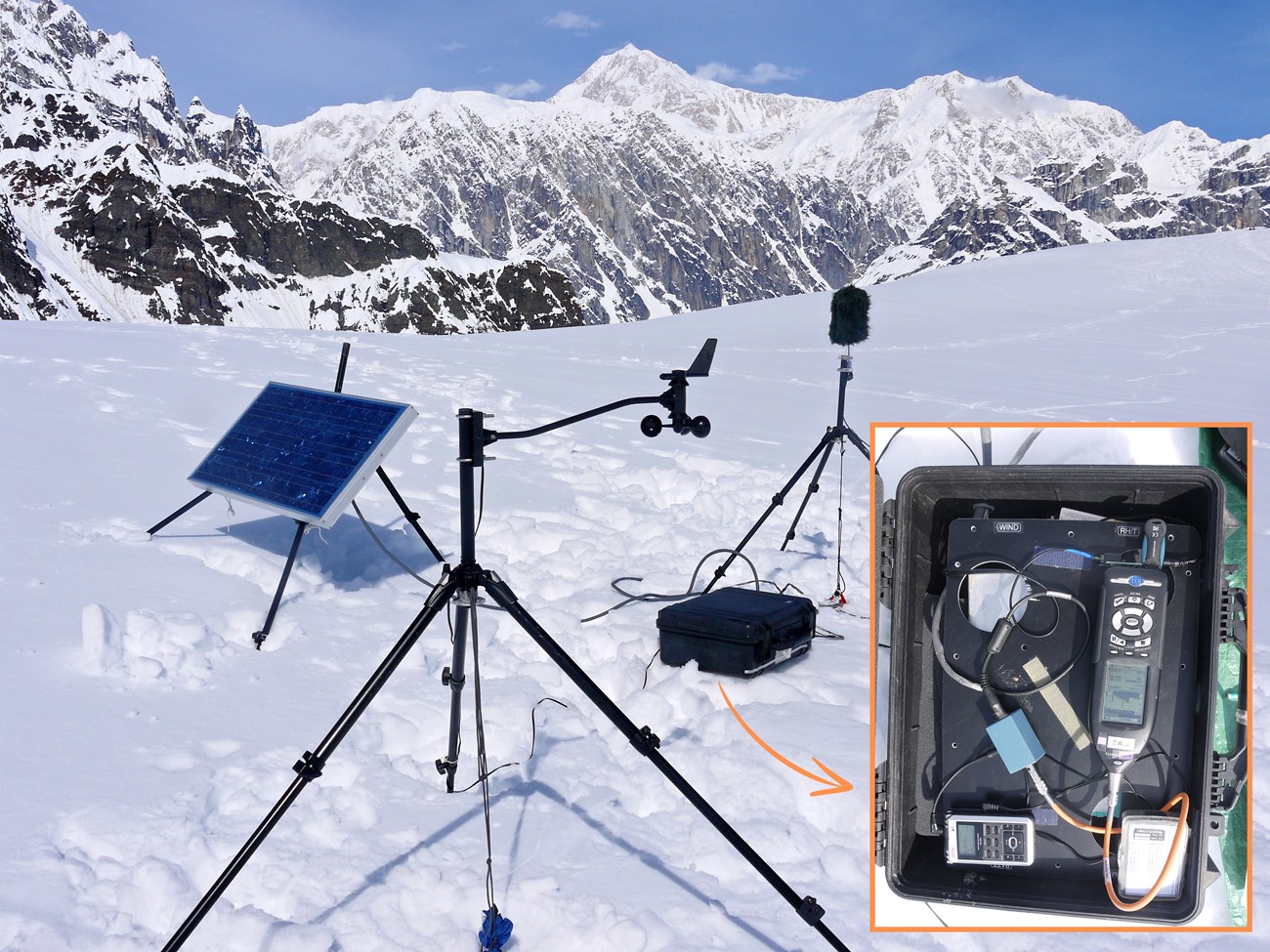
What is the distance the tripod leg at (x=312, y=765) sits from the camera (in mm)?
2357

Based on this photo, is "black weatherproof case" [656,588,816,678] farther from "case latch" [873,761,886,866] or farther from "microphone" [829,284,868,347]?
"case latch" [873,761,886,866]

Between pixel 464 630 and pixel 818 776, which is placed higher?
pixel 464 630

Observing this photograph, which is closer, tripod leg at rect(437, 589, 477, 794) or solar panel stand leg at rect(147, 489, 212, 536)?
tripod leg at rect(437, 589, 477, 794)

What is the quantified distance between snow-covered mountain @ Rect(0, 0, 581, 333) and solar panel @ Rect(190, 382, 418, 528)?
143m

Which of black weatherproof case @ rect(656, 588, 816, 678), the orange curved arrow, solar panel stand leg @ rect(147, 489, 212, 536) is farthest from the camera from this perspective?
solar panel stand leg @ rect(147, 489, 212, 536)

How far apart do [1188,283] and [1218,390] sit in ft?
47.1

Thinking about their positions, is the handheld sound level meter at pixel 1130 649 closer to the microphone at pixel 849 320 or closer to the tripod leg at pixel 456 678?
the tripod leg at pixel 456 678

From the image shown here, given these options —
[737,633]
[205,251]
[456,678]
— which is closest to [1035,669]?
[456,678]

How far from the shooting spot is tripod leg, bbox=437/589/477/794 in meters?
2.88

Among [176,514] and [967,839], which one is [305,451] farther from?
[967,839]

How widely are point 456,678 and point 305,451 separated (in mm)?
2511

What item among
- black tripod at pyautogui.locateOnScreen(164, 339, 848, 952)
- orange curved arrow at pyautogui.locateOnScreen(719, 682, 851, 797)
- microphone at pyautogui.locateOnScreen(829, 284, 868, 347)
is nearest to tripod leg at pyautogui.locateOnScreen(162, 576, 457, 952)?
black tripod at pyautogui.locateOnScreen(164, 339, 848, 952)

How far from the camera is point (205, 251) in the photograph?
164 meters

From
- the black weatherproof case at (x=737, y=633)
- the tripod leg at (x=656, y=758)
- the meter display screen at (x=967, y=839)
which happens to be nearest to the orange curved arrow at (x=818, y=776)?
the black weatherproof case at (x=737, y=633)
